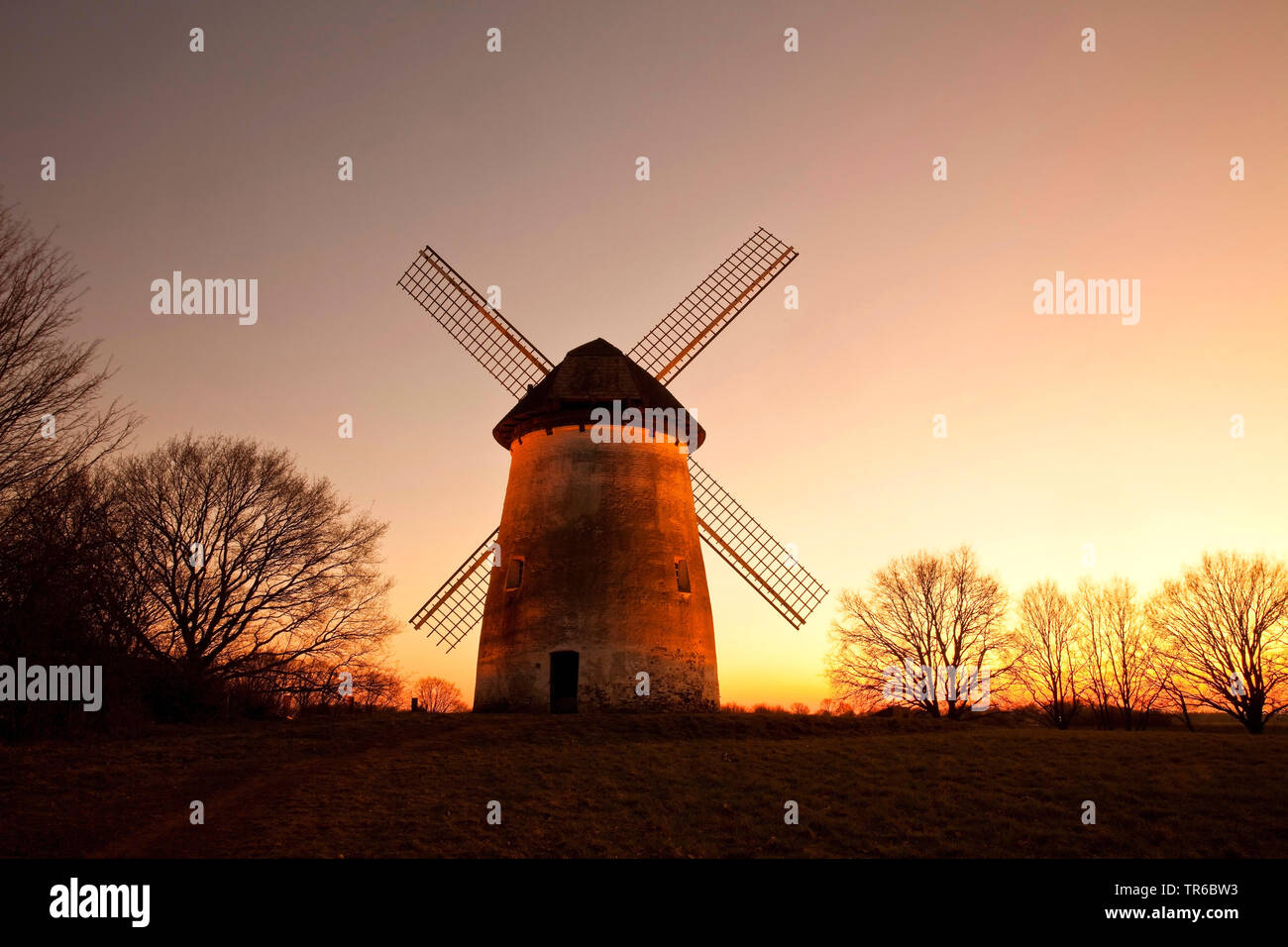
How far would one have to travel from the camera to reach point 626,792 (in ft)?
43.5

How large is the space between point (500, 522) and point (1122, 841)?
16729mm

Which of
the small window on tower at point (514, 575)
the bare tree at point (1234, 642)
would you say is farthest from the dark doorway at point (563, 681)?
the bare tree at point (1234, 642)

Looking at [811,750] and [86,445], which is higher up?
[86,445]

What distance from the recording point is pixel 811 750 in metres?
16.8

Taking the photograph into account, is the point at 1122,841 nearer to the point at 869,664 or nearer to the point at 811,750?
the point at 811,750

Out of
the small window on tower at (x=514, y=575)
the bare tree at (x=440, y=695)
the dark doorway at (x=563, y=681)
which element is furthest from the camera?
the bare tree at (x=440, y=695)

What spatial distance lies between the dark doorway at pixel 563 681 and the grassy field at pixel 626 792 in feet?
5.44

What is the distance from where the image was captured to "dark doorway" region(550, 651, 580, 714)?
66.8 ft

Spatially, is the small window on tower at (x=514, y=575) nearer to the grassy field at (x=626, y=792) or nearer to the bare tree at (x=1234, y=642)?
the grassy field at (x=626, y=792)

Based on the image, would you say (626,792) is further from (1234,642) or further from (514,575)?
(1234,642)

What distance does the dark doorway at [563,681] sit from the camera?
20.4 metres

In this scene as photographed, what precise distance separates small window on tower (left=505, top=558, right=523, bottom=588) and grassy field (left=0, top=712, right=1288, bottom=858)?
149 inches

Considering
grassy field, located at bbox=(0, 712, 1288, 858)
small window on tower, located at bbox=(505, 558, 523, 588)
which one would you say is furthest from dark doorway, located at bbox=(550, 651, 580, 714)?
small window on tower, located at bbox=(505, 558, 523, 588)
